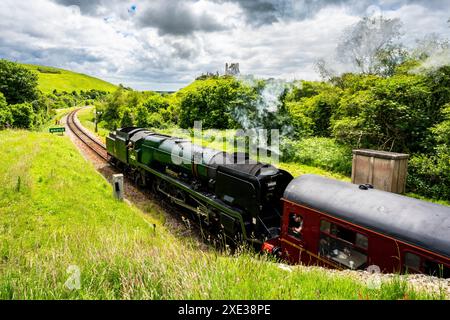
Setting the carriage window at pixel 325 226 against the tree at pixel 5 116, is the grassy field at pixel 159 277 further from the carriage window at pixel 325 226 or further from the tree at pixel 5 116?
the tree at pixel 5 116

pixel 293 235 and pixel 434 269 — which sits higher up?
pixel 434 269

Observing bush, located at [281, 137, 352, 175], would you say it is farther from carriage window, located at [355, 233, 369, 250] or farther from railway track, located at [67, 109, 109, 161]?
railway track, located at [67, 109, 109, 161]

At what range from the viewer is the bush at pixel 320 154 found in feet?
62.0

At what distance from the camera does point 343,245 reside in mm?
6066

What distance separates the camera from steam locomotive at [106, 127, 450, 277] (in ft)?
16.5

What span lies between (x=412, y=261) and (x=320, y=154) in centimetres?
1627

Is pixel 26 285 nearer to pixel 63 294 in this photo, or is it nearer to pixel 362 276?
pixel 63 294

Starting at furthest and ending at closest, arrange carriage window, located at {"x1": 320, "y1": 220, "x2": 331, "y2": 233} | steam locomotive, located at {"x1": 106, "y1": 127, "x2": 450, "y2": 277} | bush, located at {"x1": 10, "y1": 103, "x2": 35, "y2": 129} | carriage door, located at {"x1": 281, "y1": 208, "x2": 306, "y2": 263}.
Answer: bush, located at {"x1": 10, "y1": 103, "x2": 35, "y2": 129} → carriage door, located at {"x1": 281, "y1": 208, "x2": 306, "y2": 263} → carriage window, located at {"x1": 320, "y1": 220, "x2": 331, "y2": 233} → steam locomotive, located at {"x1": 106, "y1": 127, "x2": 450, "y2": 277}

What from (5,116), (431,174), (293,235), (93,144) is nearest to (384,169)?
(431,174)

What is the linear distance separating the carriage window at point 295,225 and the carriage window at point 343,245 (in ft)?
2.18

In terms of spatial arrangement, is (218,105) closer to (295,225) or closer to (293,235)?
(295,225)

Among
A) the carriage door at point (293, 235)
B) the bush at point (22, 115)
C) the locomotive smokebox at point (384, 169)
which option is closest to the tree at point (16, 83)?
the bush at point (22, 115)

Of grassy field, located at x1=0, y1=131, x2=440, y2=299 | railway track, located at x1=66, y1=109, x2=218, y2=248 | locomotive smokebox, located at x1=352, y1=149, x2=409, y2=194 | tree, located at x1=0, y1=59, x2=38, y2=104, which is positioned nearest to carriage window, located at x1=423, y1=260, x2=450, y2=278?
grassy field, located at x1=0, y1=131, x2=440, y2=299

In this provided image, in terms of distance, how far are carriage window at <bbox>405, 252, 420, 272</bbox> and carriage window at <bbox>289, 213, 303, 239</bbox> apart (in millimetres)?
2331
